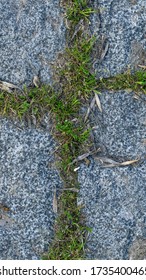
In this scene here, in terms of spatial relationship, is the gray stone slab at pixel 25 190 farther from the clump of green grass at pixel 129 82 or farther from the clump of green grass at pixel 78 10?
the clump of green grass at pixel 78 10

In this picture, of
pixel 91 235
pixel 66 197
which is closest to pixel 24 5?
pixel 66 197

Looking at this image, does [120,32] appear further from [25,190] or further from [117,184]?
[25,190]

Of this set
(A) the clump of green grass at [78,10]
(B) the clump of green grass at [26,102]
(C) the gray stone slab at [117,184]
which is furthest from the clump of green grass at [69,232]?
(A) the clump of green grass at [78,10]

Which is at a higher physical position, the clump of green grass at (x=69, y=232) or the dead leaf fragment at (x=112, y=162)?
the dead leaf fragment at (x=112, y=162)

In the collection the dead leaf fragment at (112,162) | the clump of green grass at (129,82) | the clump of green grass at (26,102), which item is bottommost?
the dead leaf fragment at (112,162)

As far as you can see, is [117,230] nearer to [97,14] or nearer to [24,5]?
[97,14]

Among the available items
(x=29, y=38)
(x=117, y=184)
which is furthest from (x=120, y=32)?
(x=117, y=184)

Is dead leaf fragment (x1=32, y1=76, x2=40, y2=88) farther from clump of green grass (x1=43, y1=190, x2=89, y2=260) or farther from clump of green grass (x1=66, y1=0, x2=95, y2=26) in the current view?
clump of green grass (x1=43, y1=190, x2=89, y2=260)
